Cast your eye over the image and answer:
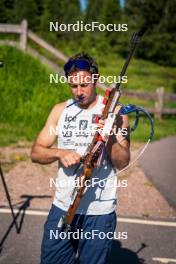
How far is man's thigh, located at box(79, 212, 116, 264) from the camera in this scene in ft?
10.6

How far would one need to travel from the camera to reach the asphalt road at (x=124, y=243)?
17.0 ft

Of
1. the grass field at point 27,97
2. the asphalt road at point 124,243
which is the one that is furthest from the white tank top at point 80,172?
the grass field at point 27,97

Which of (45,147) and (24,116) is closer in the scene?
(45,147)

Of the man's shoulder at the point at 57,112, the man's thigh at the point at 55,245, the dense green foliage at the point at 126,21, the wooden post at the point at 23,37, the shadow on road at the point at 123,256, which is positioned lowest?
the shadow on road at the point at 123,256

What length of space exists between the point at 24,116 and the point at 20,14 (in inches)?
950

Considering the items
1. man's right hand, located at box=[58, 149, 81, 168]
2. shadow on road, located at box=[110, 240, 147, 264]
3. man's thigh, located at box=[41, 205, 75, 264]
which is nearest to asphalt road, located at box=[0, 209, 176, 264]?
shadow on road, located at box=[110, 240, 147, 264]

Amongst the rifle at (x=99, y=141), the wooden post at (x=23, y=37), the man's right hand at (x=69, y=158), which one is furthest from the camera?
the wooden post at (x=23, y=37)

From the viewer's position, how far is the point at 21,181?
315 inches

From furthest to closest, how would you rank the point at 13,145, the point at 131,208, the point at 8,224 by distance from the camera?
the point at 13,145, the point at 131,208, the point at 8,224

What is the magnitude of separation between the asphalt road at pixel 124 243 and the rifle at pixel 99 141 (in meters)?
2.14

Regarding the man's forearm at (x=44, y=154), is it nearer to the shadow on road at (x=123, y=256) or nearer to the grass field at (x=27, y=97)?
the shadow on road at (x=123, y=256)

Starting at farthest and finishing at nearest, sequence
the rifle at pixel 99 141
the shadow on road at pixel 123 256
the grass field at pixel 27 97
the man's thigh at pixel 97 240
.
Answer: the grass field at pixel 27 97
the shadow on road at pixel 123 256
the man's thigh at pixel 97 240
the rifle at pixel 99 141

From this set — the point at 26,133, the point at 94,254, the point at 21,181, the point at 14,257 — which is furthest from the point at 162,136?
the point at 94,254

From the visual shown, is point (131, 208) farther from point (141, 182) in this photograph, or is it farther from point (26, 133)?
point (26, 133)
